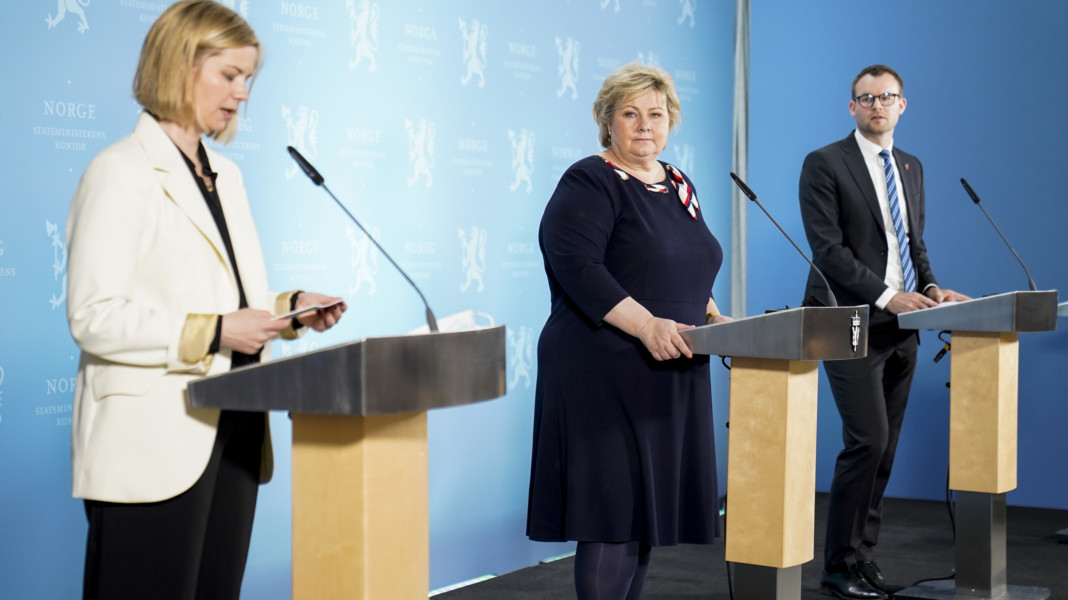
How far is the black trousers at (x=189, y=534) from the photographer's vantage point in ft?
5.34

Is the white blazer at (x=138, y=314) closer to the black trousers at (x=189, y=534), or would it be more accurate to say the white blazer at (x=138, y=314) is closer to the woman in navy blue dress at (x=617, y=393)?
the black trousers at (x=189, y=534)

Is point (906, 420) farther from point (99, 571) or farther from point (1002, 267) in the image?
point (99, 571)

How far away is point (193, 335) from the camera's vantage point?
1.63 m

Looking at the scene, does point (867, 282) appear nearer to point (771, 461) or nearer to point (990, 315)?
point (990, 315)

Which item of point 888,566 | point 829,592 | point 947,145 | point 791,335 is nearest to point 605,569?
point 791,335

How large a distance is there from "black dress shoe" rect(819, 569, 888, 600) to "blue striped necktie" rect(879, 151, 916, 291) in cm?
102

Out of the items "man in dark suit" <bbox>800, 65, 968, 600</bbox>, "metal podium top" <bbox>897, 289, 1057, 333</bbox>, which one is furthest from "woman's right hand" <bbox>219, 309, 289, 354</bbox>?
"man in dark suit" <bbox>800, 65, 968, 600</bbox>

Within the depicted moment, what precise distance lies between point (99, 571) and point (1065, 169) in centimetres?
485

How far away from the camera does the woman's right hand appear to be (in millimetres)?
→ 1632

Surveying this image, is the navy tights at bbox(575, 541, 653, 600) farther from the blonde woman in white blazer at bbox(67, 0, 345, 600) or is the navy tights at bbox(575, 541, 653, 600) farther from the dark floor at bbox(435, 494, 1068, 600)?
the dark floor at bbox(435, 494, 1068, 600)

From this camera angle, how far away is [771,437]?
7.80 ft

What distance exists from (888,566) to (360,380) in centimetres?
331

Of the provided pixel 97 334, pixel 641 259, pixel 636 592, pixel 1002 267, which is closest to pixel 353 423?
pixel 97 334

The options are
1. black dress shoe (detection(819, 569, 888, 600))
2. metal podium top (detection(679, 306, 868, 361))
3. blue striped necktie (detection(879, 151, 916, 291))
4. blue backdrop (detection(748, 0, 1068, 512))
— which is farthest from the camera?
blue backdrop (detection(748, 0, 1068, 512))
